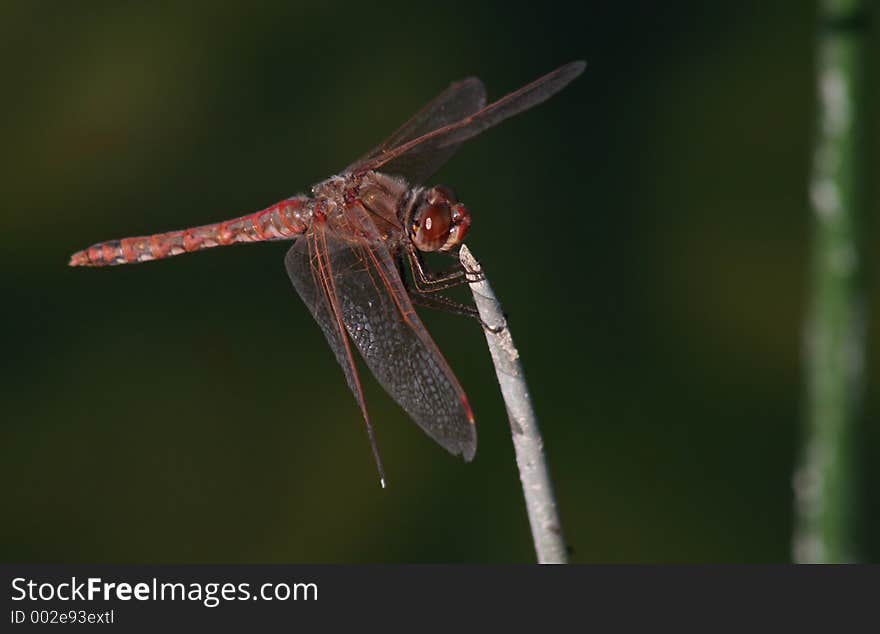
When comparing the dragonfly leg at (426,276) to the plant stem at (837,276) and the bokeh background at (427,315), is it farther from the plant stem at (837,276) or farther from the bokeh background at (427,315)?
the plant stem at (837,276)

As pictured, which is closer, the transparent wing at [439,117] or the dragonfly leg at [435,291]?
the dragonfly leg at [435,291]

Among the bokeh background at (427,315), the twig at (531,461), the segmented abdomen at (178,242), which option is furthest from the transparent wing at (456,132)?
the twig at (531,461)

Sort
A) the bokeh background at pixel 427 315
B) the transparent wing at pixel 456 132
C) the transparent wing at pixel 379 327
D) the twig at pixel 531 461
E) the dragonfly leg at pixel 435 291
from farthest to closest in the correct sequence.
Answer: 1. the bokeh background at pixel 427 315
2. the transparent wing at pixel 456 132
3. the dragonfly leg at pixel 435 291
4. the transparent wing at pixel 379 327
5. the twig at pixel 531 461

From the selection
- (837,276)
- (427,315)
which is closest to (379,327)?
(427,315)

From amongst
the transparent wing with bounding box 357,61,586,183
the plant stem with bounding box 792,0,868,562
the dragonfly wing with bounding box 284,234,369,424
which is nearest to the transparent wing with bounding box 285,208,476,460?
the dragonfly wing with bounding box 284,234,369,424

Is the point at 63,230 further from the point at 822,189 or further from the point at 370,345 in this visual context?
the point at 822,189

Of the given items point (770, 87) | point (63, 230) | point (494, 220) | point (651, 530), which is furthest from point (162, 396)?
point (770, 87)

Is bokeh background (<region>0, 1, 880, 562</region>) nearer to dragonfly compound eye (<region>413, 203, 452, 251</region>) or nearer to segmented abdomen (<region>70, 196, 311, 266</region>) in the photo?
segmented abdomen (<region>70, 196, 311, 266</region>)
